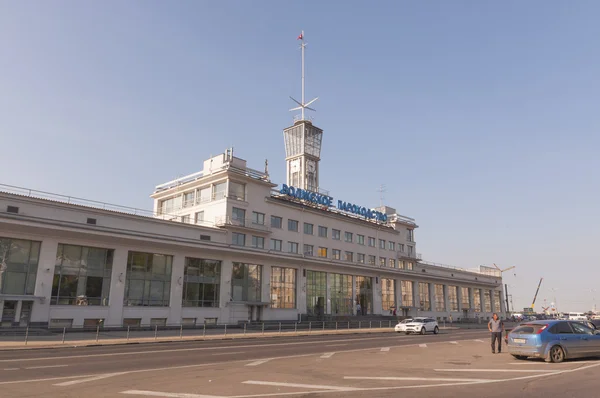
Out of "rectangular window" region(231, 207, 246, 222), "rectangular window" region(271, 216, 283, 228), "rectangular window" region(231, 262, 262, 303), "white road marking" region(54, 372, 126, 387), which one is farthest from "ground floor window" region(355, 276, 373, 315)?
"white road marking" region(54, 372, 126, 387)

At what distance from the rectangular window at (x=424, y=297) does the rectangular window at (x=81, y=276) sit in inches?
1991

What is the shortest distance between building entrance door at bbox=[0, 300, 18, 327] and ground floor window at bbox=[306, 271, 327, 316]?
98.8ft

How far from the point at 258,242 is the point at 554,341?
35866 millimetres

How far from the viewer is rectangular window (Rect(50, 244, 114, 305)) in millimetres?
34531

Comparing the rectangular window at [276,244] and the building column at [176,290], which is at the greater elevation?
the rectangular window at [276,244]

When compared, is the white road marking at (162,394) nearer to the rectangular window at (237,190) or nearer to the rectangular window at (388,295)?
the rectangular window at (237,190)

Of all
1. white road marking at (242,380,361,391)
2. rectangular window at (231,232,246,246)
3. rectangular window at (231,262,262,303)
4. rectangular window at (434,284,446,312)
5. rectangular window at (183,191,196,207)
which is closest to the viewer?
white road marking at (242,380,361,391)

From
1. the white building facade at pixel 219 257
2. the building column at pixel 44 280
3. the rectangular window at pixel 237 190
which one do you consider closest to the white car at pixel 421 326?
the white building facade at pixel 219 257

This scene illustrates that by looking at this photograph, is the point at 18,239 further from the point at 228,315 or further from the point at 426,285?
the point at 426,285

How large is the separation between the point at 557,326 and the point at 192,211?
4080cm

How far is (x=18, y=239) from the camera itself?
32.9 meters

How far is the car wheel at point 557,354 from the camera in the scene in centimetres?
1568

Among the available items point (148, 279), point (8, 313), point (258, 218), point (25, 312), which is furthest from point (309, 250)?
point (8, 313)

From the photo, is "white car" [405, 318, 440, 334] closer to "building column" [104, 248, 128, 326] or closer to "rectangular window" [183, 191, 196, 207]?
"building column" [104, 248, 128, 326]
